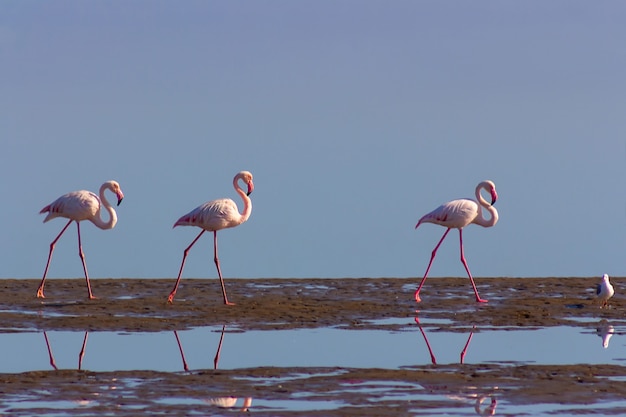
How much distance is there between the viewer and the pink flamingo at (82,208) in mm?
20547

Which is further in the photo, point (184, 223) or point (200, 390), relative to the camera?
point (184, 223)

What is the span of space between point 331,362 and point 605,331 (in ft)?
16.1

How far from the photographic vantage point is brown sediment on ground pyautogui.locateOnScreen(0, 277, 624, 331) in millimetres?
17031

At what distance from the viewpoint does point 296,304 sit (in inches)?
756

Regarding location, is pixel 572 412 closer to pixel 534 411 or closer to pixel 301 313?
pixel 534 411

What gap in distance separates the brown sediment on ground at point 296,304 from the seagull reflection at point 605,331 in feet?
0.98

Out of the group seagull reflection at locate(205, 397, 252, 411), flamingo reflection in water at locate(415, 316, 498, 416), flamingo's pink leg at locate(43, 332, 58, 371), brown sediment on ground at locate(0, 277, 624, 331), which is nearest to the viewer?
flamingo reflection in water at locate(415, 316, 498, 416)

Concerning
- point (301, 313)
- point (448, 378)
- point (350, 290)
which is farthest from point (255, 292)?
point (448, 378)

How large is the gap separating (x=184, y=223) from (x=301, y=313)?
299cm

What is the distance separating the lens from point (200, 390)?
11.3 meters

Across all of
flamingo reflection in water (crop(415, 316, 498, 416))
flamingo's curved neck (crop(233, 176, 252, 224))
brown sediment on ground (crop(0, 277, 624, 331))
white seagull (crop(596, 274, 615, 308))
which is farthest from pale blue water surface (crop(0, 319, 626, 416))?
flamingo's curved neck (crop(233, 176, 252, 224))

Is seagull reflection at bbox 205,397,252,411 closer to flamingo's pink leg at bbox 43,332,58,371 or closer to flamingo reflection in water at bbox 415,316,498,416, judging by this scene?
flamingo reflection in water at bbox 415,316,498,416

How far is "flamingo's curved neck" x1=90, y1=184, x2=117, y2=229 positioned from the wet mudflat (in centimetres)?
124

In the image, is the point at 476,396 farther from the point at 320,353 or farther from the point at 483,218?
the point at 483,218
